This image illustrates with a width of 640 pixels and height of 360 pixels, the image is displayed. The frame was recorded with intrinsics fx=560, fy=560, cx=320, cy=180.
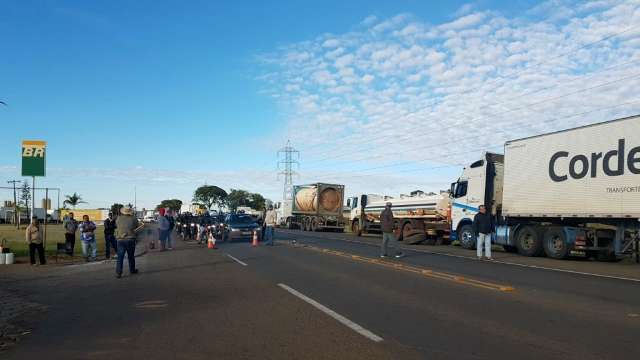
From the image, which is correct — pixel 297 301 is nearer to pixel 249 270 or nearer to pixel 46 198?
pixel 249 270

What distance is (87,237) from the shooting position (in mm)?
18891

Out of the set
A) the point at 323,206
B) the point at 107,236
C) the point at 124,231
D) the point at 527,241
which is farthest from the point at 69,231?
the point at 323,206

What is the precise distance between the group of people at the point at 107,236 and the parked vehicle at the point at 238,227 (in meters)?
8.17

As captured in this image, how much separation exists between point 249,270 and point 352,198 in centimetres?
2758

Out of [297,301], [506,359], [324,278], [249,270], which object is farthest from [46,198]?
[506,359]

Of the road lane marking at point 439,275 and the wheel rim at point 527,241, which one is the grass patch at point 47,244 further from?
the wheel rim at point 527,241

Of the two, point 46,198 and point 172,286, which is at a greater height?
point 46,198

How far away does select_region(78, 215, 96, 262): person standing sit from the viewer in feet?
61.2

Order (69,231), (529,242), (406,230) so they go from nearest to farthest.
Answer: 1. (69,231)
2. (529,242)
3. (406,230)

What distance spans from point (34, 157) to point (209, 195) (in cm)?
13475

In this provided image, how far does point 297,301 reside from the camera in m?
9.52

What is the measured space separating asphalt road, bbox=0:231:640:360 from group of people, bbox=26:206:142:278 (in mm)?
722

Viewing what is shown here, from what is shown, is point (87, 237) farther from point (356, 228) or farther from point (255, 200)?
point (255, 200)

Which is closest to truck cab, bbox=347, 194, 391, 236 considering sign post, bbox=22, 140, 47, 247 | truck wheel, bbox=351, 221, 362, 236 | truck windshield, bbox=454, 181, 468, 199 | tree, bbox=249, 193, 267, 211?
truck wheel, bbox=351, 221, 362, 236
